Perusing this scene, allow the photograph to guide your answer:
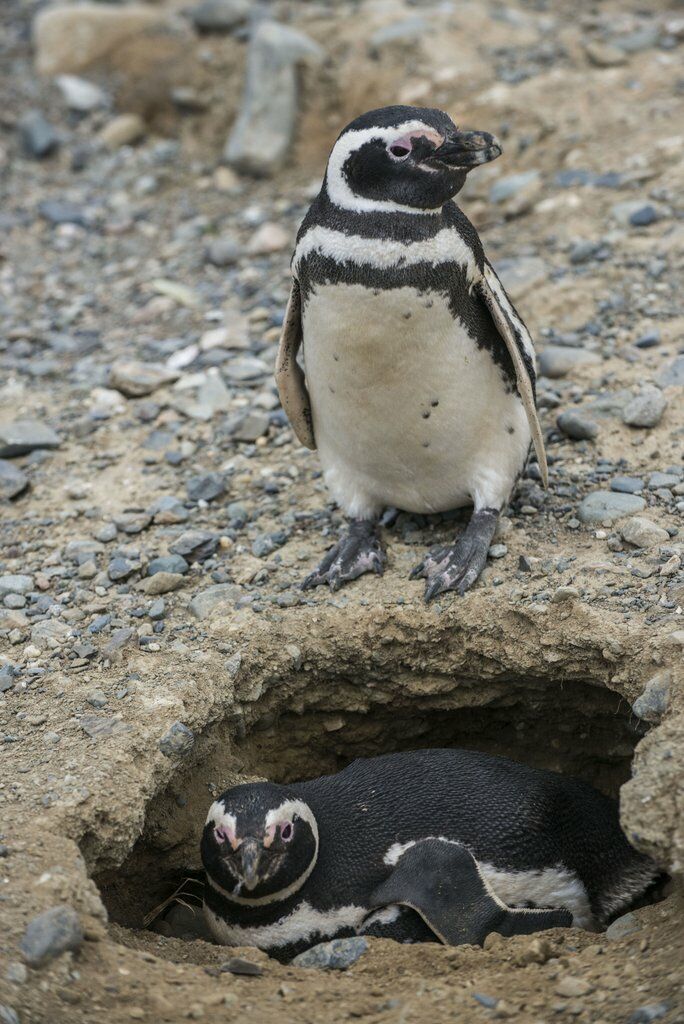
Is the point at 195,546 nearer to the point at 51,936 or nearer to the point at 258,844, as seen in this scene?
the point at 258,844

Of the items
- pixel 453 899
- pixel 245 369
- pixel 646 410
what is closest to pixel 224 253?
pixel 245 369

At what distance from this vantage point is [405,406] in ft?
12.2

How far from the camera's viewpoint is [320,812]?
361 centimetres

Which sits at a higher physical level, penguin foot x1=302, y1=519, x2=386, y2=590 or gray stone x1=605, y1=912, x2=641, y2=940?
penguin foot x1=302, y1=519, x2=386, y2=590

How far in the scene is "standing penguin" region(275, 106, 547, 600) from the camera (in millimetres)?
3445

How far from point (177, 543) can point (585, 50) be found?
3.74 m

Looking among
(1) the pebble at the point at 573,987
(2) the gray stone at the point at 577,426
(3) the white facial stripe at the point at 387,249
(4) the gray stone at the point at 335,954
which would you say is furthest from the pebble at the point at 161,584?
(1) the pebble at the point at 573,987

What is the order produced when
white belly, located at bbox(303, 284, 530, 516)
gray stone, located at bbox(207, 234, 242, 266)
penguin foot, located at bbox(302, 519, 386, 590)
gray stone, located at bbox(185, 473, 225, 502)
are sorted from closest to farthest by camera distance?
1. white belly, located at bbox(303, 284, 530, 516)
2. penguin foot, located at bbox(302, 519, 386, 590)
3. gray stone, located at bbox(185, 473, 225, 502)
4. gray stone, located at bbox(207, 234, 242, 266)

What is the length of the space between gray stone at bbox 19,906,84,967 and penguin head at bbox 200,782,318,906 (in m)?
0.51

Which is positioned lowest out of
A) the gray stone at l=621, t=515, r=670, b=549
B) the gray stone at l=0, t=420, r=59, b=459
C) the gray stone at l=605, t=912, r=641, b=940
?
the gray stone at l=0, t=420, r=59, b=459

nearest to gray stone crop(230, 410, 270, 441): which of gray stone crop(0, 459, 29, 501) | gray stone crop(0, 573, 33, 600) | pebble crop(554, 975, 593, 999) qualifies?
gray stone crop(0, 459, 29, 501)

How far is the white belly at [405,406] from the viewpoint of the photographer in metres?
3.56

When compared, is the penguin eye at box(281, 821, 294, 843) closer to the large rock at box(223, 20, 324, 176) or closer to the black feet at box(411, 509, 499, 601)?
the black feet at box(411, 509, 499, 601)

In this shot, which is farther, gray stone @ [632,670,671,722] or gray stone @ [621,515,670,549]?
gray stone @ [621,515,670,549]
